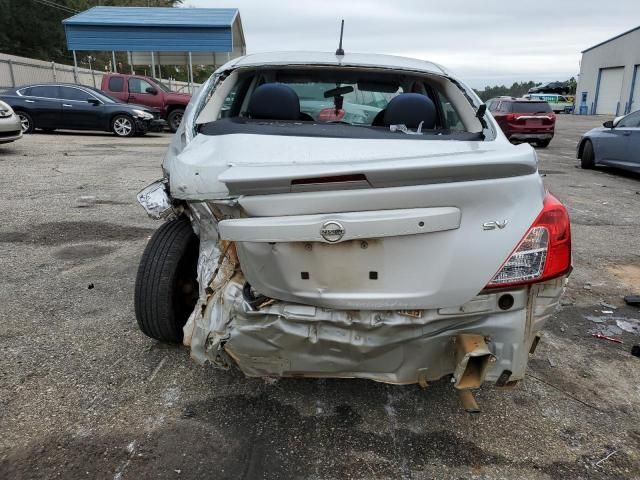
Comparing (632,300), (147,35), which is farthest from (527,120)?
(147,35)

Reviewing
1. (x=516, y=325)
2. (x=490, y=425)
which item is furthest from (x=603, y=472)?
(x=516, y=325)

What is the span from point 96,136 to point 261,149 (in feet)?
50.3

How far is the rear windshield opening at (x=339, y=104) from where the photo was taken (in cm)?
298

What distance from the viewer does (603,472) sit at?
2.20 m

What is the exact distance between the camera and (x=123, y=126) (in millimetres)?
15555

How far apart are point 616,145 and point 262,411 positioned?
10.1m

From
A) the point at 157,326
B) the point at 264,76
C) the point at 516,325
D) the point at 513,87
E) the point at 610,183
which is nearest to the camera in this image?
the point at 516,325

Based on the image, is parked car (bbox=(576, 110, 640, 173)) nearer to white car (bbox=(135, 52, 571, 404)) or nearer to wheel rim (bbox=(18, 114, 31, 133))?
white car (bbox=(135, 52, 571, 404))

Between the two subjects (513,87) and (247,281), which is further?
(513,87)

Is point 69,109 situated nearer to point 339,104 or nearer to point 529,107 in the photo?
point 529,107

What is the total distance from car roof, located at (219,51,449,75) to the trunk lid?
147 centimetres

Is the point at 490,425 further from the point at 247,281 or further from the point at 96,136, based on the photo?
the point at 96,136

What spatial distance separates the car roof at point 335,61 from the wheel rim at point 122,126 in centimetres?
1311

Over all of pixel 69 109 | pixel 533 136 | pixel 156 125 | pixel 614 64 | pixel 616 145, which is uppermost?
pixel 614 64
